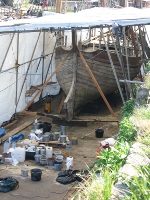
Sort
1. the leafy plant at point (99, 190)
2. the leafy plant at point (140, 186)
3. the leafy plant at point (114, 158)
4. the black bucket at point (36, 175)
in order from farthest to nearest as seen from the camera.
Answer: the black bucket at point (36, 175) < the leafy plant at point (114, 158) < the leafy plant at point (99, 190) < the leafy plant at point (140, 186)

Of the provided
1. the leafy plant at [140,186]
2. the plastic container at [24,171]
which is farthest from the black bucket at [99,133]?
the leafy plant at [140,186]

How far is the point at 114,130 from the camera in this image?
43.8ft

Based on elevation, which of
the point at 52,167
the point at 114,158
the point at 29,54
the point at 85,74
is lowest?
the point at 52,167

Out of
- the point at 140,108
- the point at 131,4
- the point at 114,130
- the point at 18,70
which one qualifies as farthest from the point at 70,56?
the point at 131,4

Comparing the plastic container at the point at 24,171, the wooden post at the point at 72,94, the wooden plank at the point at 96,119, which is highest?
the wooden post at the point at 72,94

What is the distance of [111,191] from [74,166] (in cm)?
563

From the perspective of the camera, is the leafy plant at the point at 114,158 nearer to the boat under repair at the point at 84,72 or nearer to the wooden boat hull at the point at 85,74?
the boat under repair at the point at 84,72

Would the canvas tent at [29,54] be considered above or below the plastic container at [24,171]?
above

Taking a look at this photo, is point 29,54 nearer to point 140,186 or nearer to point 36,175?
point 36,175

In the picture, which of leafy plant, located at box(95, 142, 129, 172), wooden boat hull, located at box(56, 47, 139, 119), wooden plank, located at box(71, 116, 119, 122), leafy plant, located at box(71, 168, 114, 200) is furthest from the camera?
wooden boat hull, located at box(56, 47, 139, 119)

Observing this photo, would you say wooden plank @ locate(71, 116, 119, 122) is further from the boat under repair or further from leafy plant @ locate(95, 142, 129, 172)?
leafy plant @ locate(95, 142, 129, 172)

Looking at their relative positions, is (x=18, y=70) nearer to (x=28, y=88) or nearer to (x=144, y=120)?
(x=28, y=88)

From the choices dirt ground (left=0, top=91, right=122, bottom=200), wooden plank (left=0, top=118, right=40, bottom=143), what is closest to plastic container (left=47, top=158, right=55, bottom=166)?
dirt ground (left=0, top=91, right=122, bottom=200)

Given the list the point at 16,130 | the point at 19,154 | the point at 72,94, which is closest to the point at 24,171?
the point at 19,154
